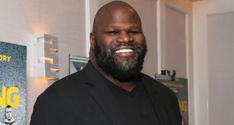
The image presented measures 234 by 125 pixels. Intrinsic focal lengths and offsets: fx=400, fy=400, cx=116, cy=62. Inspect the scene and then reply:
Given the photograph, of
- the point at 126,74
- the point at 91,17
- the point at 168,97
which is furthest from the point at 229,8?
the point at 126,74

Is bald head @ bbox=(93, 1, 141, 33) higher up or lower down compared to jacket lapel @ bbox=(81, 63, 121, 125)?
higher up

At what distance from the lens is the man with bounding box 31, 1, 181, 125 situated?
966mm

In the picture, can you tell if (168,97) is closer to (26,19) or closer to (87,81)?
(87,81)

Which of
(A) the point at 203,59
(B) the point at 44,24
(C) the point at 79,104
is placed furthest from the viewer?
(A) the point at 203,59

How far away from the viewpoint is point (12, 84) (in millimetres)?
1050

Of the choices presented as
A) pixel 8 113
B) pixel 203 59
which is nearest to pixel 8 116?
pixel 8 113

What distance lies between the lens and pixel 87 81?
1042 mm

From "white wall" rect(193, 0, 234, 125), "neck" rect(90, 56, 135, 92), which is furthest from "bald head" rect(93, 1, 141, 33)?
"white wall" rect(193, 0, 234, 125)

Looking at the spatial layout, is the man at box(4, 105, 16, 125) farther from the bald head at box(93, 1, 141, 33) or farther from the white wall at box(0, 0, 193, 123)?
the bald head at box(93, 1, 141, 33)

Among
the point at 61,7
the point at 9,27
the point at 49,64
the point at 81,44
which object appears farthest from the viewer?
the point at 81,44

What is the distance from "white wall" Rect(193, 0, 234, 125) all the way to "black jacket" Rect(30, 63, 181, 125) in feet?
4.49

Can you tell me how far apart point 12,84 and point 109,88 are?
254mm

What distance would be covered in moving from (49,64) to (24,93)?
14 centimetres

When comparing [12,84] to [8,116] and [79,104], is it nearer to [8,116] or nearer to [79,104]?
[8,116]
